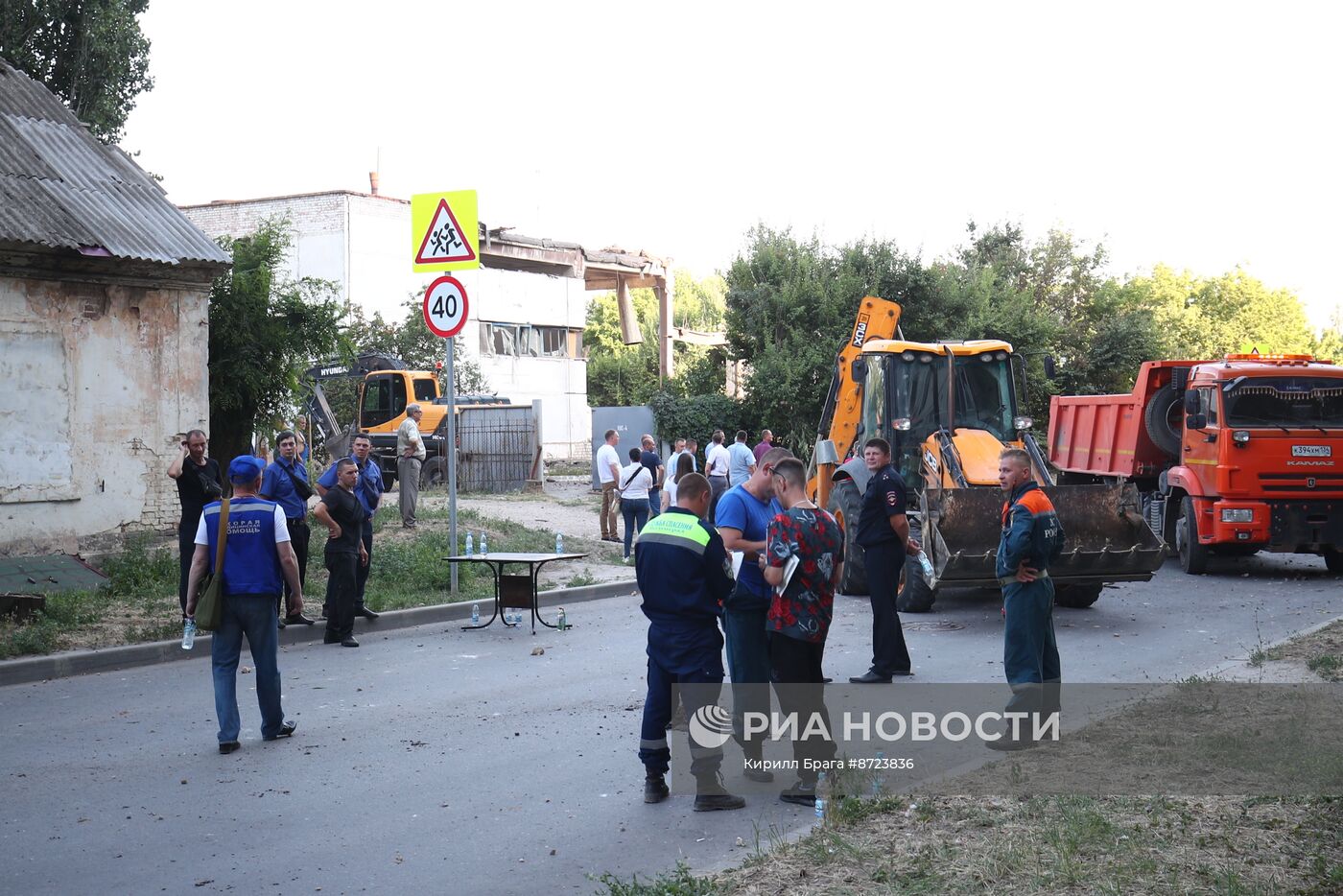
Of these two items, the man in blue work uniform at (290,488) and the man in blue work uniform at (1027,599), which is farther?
the man in blue work uniform at (290,488)

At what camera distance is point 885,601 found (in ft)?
31.8

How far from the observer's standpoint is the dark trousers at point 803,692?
659 centimetres

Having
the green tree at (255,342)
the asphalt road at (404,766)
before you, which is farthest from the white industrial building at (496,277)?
the asphalt road at (404,766)

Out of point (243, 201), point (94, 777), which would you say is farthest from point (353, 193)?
point (94, 777)

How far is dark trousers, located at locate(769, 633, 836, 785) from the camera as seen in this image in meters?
6.59

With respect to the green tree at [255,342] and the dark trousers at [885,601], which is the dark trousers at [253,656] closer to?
the dark trousers at [885,601]

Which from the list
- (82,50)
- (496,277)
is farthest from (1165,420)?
(496,277)

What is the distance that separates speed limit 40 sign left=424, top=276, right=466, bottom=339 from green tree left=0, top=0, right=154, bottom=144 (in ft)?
38.8

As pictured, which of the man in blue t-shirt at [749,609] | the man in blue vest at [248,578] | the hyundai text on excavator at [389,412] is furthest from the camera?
the hyundai text on excavator at [389,412]

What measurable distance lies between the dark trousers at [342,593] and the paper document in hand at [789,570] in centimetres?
667

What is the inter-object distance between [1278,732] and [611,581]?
1008 cm

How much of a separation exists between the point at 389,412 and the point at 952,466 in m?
19.9

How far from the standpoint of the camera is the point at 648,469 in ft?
62.3

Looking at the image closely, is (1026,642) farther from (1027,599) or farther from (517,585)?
(517,585)
